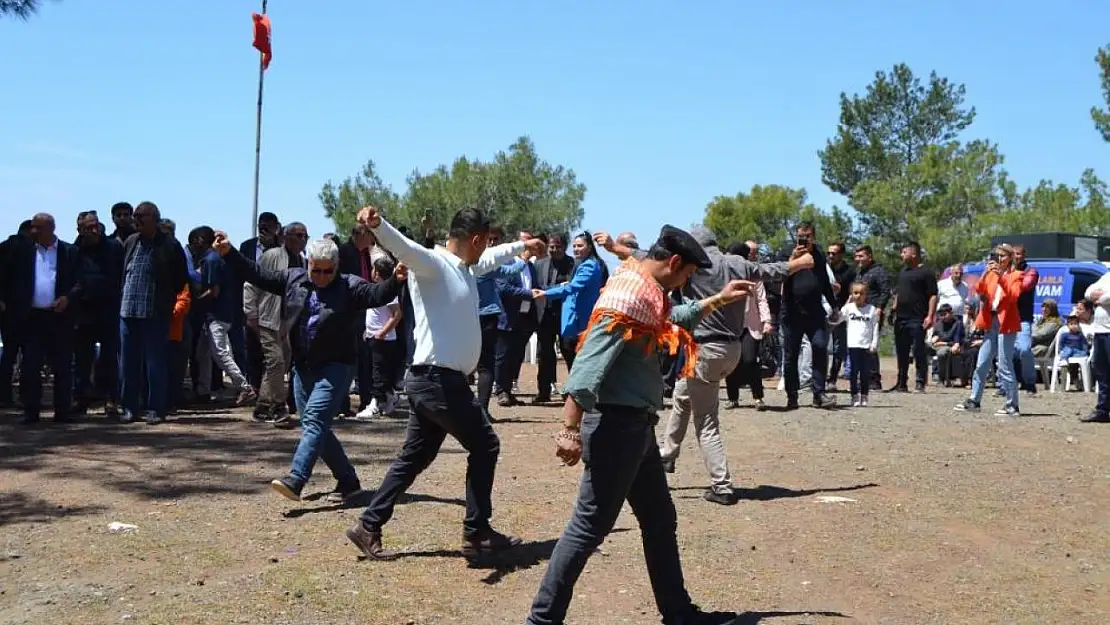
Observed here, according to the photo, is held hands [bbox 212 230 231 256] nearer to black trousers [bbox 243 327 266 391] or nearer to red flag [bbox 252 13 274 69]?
black trousers [bbox 243 327 266 391]

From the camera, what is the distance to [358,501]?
8.05 meters

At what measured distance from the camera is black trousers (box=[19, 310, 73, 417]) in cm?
1151

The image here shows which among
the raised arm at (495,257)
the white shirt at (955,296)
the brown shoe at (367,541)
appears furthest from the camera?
the white shirt at (955,296)

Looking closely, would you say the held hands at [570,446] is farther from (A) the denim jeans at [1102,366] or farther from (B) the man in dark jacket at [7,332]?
(A) the denim jeans at [1102,366]

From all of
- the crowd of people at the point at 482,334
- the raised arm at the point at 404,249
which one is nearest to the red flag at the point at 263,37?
the crowd of people at the point at 482,334

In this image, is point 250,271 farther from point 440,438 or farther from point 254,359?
point 254,359

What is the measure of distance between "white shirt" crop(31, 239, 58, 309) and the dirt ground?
1.18 metres

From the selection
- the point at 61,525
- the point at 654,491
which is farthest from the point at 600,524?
the point at 61,525

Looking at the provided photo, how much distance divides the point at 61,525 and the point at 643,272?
424cm

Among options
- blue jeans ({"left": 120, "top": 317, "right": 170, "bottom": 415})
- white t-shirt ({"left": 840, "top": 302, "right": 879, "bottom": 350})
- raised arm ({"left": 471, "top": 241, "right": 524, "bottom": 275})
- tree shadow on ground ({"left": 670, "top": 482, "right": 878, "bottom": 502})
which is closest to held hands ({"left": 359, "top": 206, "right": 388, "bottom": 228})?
raised arm ({"left": 471, "top": 241, "right": 524, "bottom": 275})

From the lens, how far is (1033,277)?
1444 cm

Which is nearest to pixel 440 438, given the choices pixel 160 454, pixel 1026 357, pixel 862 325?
pixel 160 454

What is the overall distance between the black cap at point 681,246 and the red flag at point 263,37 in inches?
970

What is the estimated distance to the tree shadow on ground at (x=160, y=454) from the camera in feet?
29.0
